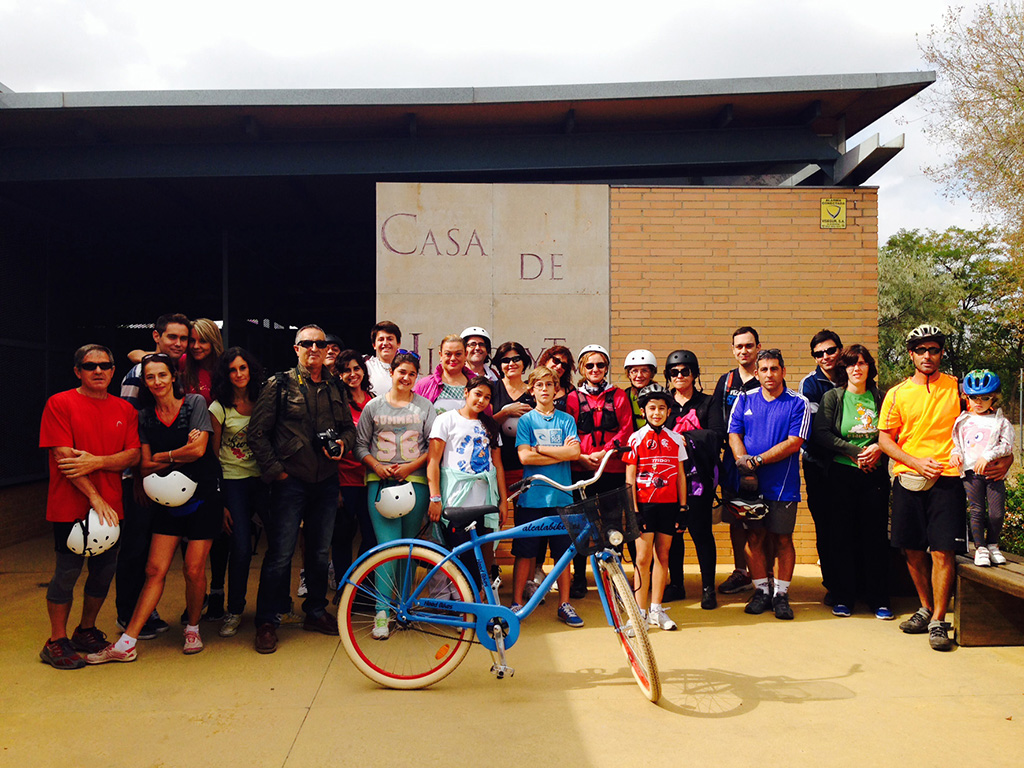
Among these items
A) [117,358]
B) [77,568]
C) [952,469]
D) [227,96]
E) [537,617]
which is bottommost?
[537,617]

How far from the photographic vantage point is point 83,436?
4180 millimetres

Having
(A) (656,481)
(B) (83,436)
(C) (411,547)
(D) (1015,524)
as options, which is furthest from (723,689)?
(D) (1015,524)

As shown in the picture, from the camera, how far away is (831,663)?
4270 millimetres

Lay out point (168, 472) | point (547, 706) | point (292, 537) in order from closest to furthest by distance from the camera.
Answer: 1. point (547, 706)
2. point (168, 472)
3. point (292, 537)

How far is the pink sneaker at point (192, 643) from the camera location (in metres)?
4.46

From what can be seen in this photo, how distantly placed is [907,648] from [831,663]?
0.67 m

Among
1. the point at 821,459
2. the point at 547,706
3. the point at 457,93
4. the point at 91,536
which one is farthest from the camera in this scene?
the point at 457,93

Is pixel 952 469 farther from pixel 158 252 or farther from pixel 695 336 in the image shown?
pixel 158 252

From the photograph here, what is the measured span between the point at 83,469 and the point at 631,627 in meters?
3.11

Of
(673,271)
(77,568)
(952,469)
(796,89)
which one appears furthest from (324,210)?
(952,469)

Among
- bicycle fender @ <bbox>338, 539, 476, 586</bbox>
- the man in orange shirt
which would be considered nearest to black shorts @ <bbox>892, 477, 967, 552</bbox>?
the man in orange shirt

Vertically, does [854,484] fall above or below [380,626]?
above

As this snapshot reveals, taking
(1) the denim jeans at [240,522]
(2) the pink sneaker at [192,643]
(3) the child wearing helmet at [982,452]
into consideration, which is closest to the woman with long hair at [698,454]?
(3) the child wearing helmet at [982,452]

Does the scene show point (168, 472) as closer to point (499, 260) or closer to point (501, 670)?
point (501, 670)
